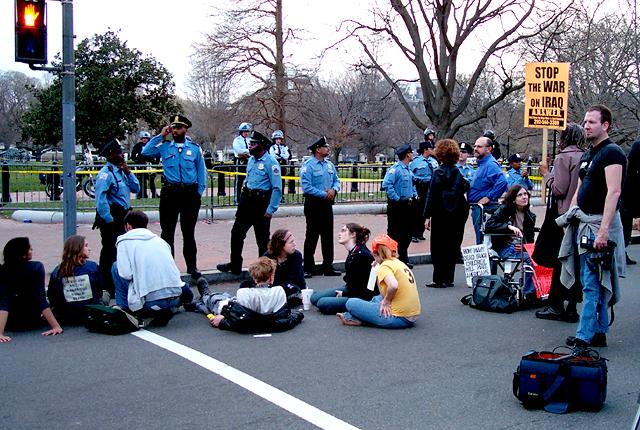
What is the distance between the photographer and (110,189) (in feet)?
29.8

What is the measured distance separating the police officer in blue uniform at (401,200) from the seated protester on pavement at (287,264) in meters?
3.22

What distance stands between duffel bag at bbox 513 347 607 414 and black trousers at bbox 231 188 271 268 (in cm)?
576

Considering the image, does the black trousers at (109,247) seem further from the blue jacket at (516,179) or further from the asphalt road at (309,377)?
the blue jacket at (516,179)

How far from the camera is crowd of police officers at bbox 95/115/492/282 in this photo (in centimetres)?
916

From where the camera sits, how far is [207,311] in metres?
8.36

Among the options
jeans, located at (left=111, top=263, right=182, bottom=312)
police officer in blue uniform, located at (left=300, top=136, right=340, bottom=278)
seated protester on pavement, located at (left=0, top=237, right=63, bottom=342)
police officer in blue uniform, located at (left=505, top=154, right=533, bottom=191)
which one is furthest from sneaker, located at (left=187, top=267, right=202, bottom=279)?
police officer in blue uniform, located at (left=505, top=154, right=533, bottom=191)

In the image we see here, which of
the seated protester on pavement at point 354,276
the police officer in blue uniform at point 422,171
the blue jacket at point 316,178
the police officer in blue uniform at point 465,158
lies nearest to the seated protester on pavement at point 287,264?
the seated protester on pavement at point 354,276

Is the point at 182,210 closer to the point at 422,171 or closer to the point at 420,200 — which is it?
the point at 420,200

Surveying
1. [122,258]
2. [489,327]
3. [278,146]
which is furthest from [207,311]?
[278,146]

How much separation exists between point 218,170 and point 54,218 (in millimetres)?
3929

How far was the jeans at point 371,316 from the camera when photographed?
303 inches

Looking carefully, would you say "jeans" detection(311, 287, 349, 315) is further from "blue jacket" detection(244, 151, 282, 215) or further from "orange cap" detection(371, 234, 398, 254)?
"blue jacket" detection(244, 151, 282, 215)

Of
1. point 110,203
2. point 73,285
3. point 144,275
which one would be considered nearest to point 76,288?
point 73,285

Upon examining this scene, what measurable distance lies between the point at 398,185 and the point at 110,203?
14.9 ft
